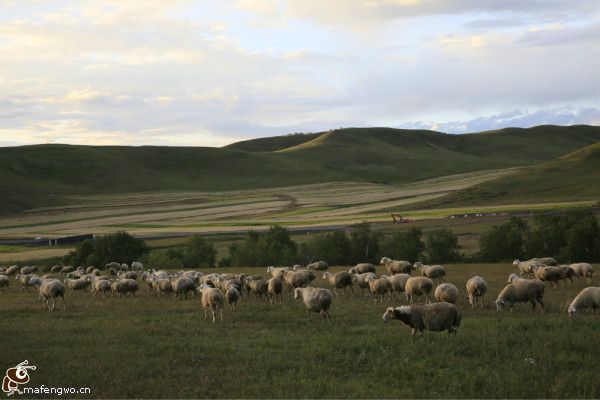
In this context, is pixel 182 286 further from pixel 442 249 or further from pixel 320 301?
pixel 442 249

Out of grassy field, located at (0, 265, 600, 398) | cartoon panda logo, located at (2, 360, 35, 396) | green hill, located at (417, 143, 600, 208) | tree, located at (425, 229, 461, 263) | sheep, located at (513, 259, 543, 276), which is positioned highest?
green hill, located at (417, 143, 600, 208)

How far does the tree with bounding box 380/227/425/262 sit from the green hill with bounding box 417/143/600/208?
189ft

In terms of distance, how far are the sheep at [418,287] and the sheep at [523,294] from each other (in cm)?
313

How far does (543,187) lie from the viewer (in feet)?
411

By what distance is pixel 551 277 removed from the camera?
29953 millimetres

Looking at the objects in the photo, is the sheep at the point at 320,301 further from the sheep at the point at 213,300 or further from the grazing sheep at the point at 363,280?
the grazing sheep at the point at 363,280

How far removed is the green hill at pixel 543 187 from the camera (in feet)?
378

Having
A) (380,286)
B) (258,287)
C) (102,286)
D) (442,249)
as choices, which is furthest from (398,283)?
(442,249)

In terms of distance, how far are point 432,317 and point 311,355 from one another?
3.56 meters

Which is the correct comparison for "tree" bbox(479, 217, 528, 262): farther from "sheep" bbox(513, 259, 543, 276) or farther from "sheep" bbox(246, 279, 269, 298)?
"sheep" bbox(246, 279, 269, 298)

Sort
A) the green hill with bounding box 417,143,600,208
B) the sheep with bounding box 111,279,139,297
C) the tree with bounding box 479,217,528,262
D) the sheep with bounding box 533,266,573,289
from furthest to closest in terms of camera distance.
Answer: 1. the green hill with bounding box 417,143,600,208
2. the tree with bounding box 479,217,528,262
3. the sheep with bounding box 111,279,139,297
4. the sheep with bounding box 533,266,573,289

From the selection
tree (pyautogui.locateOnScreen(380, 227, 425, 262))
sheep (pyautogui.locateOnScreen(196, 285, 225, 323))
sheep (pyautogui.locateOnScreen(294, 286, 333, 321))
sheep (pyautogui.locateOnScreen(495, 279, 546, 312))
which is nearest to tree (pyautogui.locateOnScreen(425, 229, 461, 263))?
tree (pyautogui.locateOnScreen(380, 227, 425, 262))

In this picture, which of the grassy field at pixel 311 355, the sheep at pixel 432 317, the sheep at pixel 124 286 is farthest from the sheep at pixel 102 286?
the sheep at pixel 432 317

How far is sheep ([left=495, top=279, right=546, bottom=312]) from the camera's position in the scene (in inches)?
885
